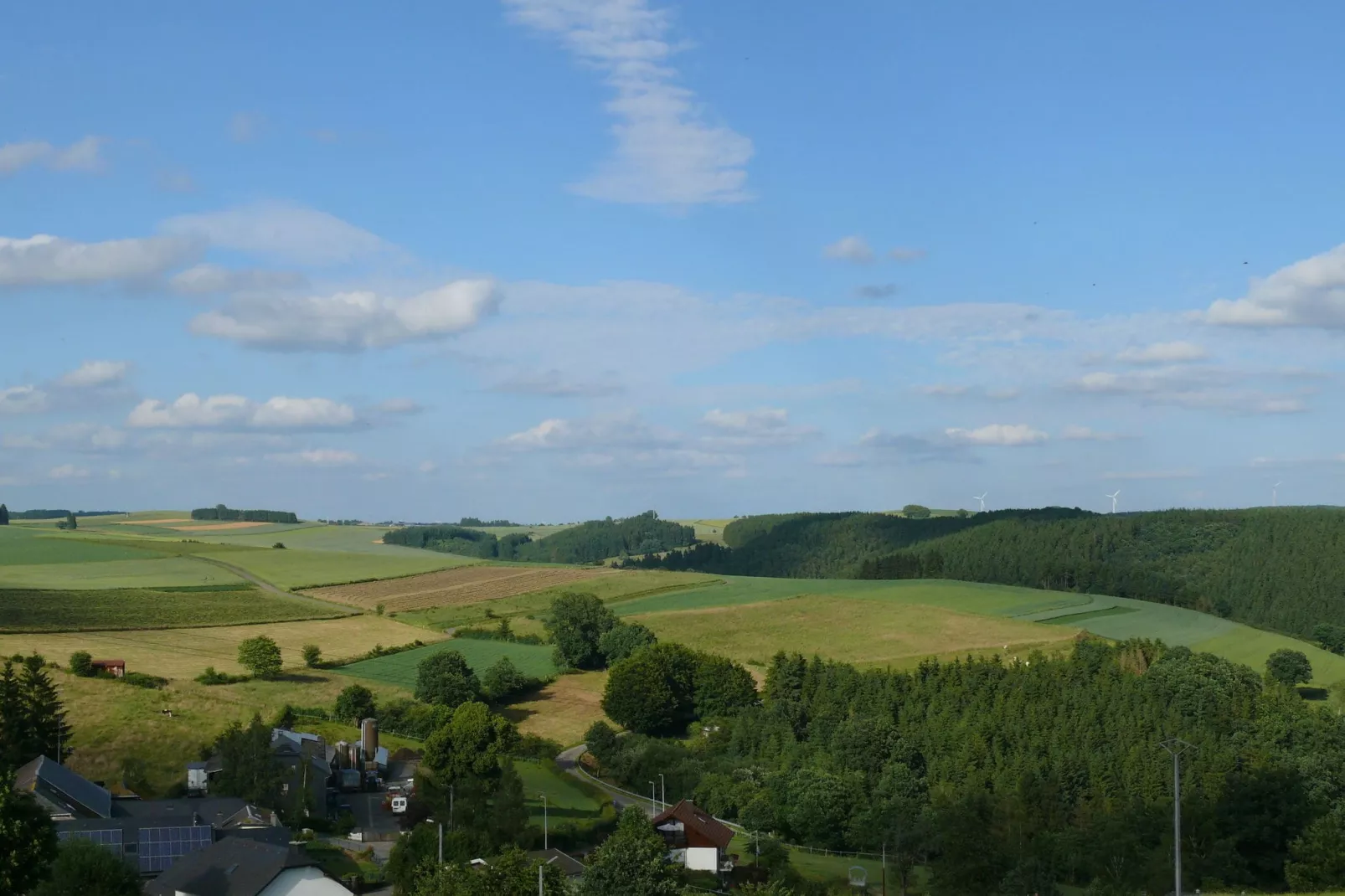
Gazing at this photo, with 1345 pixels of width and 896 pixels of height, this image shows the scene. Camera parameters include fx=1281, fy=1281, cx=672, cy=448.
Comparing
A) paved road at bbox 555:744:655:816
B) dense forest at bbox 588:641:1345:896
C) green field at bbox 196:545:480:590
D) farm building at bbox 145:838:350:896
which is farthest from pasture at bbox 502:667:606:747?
green field at bbox 196:545:480:590

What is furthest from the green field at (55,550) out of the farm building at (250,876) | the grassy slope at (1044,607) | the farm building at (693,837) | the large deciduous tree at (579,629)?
the farm building at (693,837)

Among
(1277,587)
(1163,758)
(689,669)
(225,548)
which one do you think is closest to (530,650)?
(689,669)

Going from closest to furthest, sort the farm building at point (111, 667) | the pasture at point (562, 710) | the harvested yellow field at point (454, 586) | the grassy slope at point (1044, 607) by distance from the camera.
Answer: the farm building at point (111, 667), the pasture at point (562, 710), the grassy slope at point (1044, 607), the harvested yellow field at point (454, 586)

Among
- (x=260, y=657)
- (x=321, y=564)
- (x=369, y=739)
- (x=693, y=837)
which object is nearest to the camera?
(x=693, y=837)

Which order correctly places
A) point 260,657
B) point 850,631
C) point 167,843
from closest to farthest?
1. point 167,843
2. point 260,657
3. point 850,631

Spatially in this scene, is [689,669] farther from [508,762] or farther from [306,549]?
[306,549]

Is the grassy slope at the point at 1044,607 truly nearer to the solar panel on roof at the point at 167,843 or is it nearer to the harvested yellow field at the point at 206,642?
the harvested yellow field at the point at 206,642

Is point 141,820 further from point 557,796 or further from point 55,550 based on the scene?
point 55,550

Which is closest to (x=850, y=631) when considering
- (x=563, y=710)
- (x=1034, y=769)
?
(x=563, y=710)
